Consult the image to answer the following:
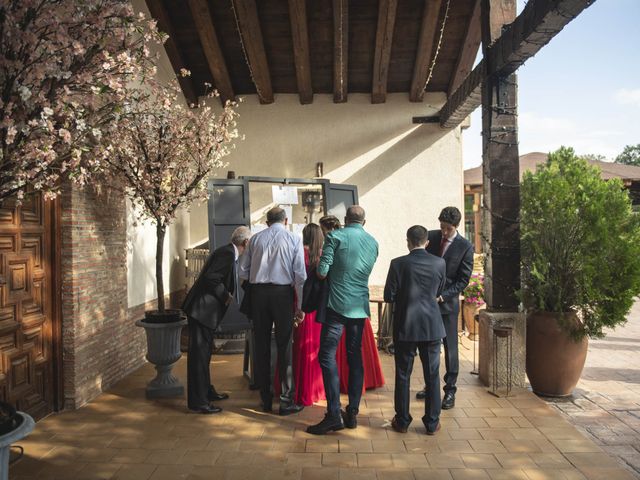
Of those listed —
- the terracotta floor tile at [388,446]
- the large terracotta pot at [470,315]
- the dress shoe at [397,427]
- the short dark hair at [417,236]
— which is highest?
the short dark hair at [417,236]

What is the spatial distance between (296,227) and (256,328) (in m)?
4.12

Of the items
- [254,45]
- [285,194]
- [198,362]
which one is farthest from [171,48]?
[198,362]

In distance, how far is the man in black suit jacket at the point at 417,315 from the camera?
404cm

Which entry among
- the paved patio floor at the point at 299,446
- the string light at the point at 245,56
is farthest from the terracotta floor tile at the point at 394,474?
the string light at the point at 245,56

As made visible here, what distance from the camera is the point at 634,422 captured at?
4.52 m

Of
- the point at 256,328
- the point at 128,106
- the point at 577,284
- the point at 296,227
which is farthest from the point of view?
the point at 296,227

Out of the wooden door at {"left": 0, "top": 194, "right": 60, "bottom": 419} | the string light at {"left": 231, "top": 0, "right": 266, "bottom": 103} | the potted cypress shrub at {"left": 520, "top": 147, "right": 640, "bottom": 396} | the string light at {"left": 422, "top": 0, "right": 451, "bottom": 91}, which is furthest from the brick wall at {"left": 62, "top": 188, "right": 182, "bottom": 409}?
the string light at {"left": 422, "top": 0, "right": 451, "bottom": 91}

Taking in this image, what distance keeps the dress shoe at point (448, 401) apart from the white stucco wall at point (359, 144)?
439cm

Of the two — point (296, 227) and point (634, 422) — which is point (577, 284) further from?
point (296, 227)

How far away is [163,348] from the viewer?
529 cm

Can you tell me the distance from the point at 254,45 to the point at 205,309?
4.54 meters

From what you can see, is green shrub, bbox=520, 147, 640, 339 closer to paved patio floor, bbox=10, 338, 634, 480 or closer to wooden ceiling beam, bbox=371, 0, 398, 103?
paved patio floor, bbox=10, 338, 634, 480

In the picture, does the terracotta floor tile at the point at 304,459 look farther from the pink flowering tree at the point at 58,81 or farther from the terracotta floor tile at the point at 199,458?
the pink flowering tree at the point at 58,81

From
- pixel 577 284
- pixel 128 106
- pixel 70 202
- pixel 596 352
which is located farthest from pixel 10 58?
pixel 596 352
